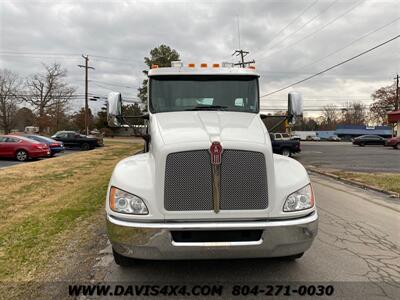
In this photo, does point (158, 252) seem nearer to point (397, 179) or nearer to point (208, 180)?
point (208, 180)

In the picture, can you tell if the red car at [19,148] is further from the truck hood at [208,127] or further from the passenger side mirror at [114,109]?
the truck hood at [208,127]

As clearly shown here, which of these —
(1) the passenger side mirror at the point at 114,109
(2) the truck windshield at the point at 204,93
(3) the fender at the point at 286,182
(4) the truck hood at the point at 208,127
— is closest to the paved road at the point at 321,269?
(3) the fender at the point at 286,182

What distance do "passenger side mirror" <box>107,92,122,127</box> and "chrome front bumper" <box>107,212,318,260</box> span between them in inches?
94.5

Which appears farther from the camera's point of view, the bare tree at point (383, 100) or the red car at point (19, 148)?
the bare tree at point (383, 100)

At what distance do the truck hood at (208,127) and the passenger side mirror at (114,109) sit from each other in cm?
81

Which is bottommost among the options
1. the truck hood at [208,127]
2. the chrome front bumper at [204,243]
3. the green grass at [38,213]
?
the green grass at [38,213]

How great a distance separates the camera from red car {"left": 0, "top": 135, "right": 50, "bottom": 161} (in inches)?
795

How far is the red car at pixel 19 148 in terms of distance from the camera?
20.2 m

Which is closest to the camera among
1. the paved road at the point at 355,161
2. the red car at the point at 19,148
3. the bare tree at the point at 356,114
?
the paved road at the point at 355,161

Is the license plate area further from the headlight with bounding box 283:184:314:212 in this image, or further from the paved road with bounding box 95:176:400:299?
the paved road with bounding box 95:176:400:299

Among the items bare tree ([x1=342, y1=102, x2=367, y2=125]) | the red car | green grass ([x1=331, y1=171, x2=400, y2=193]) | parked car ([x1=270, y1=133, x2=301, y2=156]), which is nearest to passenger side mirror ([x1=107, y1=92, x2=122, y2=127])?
green grass ([x1=331, y1=171, x2=400, y2=193])

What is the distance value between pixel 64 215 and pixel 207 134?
13.7 ft

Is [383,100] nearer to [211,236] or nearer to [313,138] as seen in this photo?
[313,138]

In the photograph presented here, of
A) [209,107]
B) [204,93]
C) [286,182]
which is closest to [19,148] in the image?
[204,93]
